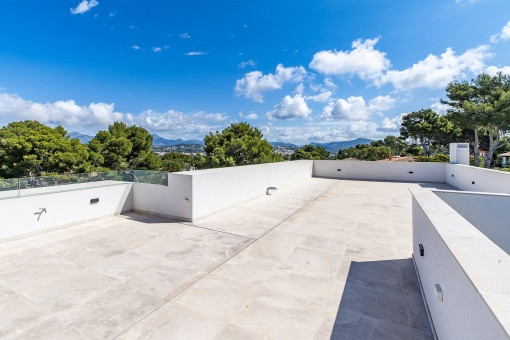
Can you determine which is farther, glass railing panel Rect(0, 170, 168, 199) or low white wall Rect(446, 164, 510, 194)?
low white wall Rect(446, 164, 510, 194)

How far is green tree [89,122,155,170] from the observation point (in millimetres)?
16152

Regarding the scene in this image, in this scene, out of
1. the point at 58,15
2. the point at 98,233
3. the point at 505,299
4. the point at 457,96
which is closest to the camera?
the point at 505,299

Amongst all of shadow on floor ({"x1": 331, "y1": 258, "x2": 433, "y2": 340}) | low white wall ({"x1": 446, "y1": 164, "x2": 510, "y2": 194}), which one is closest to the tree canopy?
low white wall ({"x1": 446, "y1": 164, "x2": 510, "y2": 194})

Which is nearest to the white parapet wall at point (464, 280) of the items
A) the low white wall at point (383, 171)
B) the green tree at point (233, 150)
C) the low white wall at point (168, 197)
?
the low white wall at point (168, 197)

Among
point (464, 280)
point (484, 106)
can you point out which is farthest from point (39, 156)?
point (484, 106)

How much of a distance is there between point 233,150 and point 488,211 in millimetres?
15657

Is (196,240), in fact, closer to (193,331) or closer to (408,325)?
(193,331)

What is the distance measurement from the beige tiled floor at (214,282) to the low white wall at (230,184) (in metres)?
0.82

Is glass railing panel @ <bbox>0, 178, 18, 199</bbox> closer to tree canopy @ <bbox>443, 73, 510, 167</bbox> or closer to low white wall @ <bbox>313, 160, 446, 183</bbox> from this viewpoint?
low white wall @ <bbox>313, 160, 446, 183</bbox>

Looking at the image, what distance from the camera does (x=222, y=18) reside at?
47.4ft

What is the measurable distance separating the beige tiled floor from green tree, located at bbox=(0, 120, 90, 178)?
34.6 feet

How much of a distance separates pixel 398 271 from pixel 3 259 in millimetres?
7006

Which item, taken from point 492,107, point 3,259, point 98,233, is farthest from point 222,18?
point 492,107

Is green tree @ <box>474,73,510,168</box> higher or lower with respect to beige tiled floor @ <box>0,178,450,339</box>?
higher
